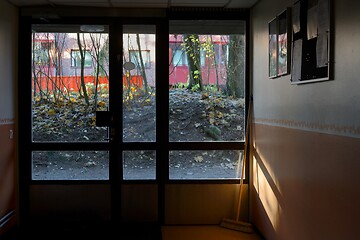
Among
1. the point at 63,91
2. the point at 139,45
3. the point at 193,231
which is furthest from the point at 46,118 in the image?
the point at 193,231

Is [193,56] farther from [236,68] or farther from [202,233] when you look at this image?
[202,233]

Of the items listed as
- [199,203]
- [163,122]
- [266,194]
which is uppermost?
[163,122]

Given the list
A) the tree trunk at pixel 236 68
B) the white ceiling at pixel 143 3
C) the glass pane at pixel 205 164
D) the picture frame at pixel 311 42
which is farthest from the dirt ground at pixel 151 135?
the picture frame at pixel 311 42

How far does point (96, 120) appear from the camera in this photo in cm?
471

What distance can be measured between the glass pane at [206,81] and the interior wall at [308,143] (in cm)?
30

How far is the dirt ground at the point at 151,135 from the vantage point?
475 centimetres

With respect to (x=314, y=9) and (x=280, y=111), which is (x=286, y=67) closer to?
(x=280, y=111)

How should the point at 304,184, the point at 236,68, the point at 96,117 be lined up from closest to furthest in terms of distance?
the point at 304,184
the point at 96,117
the point at 236,68

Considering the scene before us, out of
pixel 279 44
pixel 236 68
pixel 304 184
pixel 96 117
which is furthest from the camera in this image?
pixel 236 68

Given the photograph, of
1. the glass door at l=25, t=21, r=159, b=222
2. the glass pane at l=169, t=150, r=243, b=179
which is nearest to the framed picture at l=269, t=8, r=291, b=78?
the glass pane at l=169, t=150, r=243, b=179

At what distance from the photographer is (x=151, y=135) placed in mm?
4773

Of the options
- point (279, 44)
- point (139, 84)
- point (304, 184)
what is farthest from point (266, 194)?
point (139, 84)

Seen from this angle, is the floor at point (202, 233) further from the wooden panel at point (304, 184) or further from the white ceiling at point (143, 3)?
the white ceiling at point (143, 3)

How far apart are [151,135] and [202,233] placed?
1.26 m
